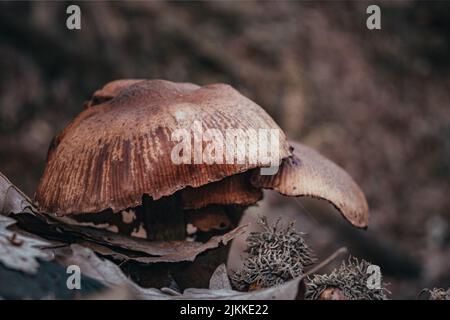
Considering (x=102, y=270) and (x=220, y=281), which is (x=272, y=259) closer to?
(x=220, y=281)

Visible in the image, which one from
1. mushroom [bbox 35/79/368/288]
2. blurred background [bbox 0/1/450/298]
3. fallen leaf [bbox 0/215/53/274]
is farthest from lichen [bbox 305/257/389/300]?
blurred background [bbox 0/1/450/298]

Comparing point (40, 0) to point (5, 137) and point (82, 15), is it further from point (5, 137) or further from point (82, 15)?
point (5, 137)

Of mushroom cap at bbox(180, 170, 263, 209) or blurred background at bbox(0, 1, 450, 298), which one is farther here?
blurred background at bbox(0, 1, 450, 298)

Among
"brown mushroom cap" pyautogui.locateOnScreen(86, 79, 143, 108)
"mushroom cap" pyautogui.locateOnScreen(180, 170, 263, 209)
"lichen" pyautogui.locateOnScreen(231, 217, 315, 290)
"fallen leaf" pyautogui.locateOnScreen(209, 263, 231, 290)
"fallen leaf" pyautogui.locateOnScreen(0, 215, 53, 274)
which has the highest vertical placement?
"brown mushroom cap" pyautogui.locateOnScreen(86, 79, 143, 108)

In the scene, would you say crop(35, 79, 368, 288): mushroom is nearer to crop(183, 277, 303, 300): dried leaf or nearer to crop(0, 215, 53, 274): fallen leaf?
crop(0, 215, 53, 274): fallen leaf

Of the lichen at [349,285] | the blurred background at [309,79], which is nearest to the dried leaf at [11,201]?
the lichen at [349,285]

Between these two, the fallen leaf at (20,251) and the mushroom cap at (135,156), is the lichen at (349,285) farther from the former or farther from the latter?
the fallen leaf at (20,251)

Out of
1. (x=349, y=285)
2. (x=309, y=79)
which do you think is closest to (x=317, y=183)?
(x=349, y=285)
